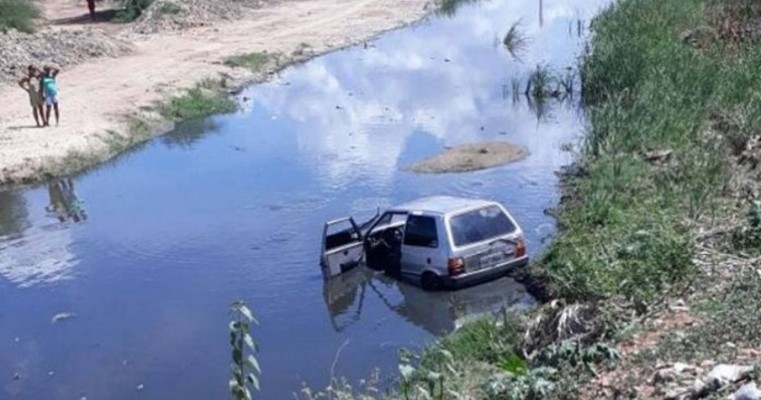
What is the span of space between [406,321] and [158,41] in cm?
3428

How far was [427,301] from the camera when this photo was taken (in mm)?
19234

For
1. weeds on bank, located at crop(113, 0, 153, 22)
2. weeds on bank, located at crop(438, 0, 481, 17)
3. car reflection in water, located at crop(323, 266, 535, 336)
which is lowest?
car reflection in water, located at crop(323, 266, 535, 336)

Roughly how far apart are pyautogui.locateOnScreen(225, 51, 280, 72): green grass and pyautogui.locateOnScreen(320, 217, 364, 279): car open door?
24.0 metres

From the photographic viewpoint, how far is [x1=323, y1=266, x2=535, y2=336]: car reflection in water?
18.5 meters

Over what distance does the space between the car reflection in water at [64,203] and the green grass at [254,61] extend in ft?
49.3

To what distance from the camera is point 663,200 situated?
19.4 meters

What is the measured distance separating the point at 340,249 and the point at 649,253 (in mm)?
7482

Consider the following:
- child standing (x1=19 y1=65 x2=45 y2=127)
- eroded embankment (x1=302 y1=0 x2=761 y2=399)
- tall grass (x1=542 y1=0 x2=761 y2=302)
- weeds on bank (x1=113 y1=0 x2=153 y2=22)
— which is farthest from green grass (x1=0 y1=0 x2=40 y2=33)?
eroded embankment (x1=302 y1=0 x2=761 y2=399)

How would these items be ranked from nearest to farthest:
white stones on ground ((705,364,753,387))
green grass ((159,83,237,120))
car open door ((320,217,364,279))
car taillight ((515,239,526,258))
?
white stones on ground ((705,364,753,387)) → car taillight ((515,239,526,258)) → car open door ((320,217,364,279)) → green grass ((159,83,237,120))

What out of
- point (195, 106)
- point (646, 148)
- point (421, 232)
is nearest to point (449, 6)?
point (195, 106)

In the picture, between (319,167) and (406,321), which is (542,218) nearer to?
(406,321)

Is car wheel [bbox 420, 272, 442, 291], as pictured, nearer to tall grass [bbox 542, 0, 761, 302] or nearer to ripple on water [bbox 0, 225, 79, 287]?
tall grass [bbox 542, 0, 761, 302]

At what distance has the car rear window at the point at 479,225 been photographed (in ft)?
62.5

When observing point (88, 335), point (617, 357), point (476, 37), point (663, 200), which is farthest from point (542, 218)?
point (476, 37)
